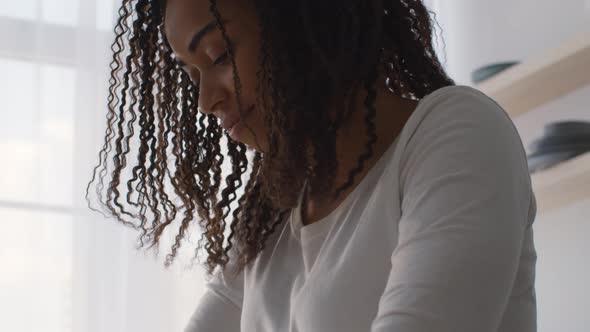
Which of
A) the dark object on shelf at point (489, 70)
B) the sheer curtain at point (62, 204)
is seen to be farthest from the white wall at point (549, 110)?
the sheer curtain at point (62, 204)

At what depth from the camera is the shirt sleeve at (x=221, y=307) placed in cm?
129

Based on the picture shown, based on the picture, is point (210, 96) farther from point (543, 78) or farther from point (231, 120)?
point (543, 78)

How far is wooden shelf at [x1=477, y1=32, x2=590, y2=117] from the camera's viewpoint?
2062mm

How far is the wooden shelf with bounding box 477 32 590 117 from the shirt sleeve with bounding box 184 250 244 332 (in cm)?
109

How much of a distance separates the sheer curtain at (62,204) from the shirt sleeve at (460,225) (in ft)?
4.39

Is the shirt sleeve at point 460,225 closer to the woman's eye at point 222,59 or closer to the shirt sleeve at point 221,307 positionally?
the woman's eye at point 222,59

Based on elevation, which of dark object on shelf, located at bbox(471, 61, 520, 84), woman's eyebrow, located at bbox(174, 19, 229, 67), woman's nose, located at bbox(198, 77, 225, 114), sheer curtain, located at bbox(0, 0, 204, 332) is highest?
woman's eyebrow, located at bbox(174, 19, 229, 67)

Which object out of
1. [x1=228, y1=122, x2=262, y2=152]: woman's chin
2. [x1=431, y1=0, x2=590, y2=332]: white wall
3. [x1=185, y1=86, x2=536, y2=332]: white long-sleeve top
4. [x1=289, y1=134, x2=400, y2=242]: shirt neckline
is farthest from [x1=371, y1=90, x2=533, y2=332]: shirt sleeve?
[x1=431, y1=0, x2=590, y2=332]: white wall

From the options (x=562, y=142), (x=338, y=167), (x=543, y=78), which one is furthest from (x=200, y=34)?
(x=543, y=78)

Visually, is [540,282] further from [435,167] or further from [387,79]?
[435,167]

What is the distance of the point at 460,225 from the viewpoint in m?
0.84

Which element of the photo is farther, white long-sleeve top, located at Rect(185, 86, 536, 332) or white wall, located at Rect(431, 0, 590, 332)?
white wall, located at Rect(431, 0, 590, 332)

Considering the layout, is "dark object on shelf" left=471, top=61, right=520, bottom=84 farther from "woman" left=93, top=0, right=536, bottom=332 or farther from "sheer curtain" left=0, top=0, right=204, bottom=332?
"woman" left=93, top=0, right=536, bottom=332

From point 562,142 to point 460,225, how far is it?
125cm
